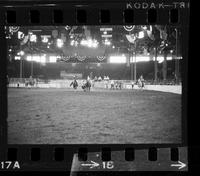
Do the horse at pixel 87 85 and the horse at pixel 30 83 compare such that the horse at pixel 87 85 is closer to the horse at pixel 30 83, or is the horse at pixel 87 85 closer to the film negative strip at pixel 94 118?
the film negative strip at pixel 94 118

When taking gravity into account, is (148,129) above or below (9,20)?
below

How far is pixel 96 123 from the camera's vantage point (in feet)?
39.6

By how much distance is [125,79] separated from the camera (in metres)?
34.8

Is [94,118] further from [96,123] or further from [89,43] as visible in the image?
[89,43]

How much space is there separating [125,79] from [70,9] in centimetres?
2920

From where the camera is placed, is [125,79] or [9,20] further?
[125,79]

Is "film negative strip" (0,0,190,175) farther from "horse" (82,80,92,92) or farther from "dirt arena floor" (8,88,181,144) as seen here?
"horse" (82,80,92,92)

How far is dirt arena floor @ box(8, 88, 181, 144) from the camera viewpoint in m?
9.56

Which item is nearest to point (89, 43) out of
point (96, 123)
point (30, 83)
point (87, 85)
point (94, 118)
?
point (94, 118)

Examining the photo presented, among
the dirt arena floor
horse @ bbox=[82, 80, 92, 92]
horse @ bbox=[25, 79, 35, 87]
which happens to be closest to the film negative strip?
the dirt arena floor

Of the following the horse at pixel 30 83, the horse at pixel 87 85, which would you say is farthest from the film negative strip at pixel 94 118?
the horse at pixel 30 83

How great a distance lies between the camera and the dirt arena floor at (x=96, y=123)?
9.56m

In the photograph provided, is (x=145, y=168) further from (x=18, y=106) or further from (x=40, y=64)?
(x=40, y=64)

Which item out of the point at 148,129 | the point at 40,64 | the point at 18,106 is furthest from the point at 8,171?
the point at 40,64
